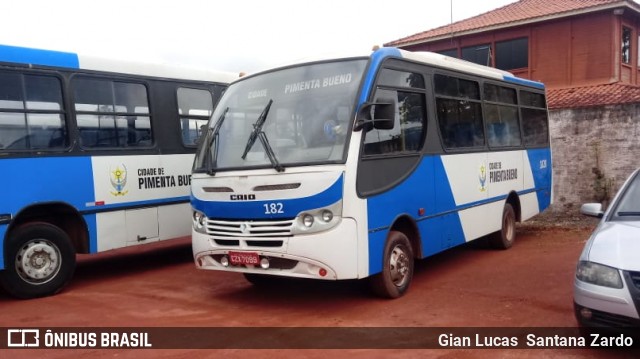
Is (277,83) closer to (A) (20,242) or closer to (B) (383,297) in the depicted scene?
(B) (383,297)

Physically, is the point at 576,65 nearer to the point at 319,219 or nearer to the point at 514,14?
the point at 514,14

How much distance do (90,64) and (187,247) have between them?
462 cm

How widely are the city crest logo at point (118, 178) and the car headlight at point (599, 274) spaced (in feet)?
20.0

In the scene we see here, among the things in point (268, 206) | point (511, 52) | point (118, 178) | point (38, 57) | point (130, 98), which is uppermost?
point (511, 52)

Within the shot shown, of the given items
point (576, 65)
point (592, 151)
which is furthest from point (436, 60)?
point (576, 65)

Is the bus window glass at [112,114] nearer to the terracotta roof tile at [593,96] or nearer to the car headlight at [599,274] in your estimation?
the car headlight at [599,274]

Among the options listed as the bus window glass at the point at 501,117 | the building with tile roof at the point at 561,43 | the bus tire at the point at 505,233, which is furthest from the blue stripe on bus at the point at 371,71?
the building with tile roof at the point at 561,43

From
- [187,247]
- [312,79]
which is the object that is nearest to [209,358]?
[312,79]

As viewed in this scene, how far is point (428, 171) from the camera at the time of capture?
731cm

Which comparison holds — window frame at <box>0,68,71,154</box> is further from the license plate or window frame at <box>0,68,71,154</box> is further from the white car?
the white car

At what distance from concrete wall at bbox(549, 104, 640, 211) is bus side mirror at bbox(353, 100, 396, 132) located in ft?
29.1

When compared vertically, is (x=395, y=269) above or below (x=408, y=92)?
below

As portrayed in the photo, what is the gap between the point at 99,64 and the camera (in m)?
8.05

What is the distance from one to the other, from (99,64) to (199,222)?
3.01m
